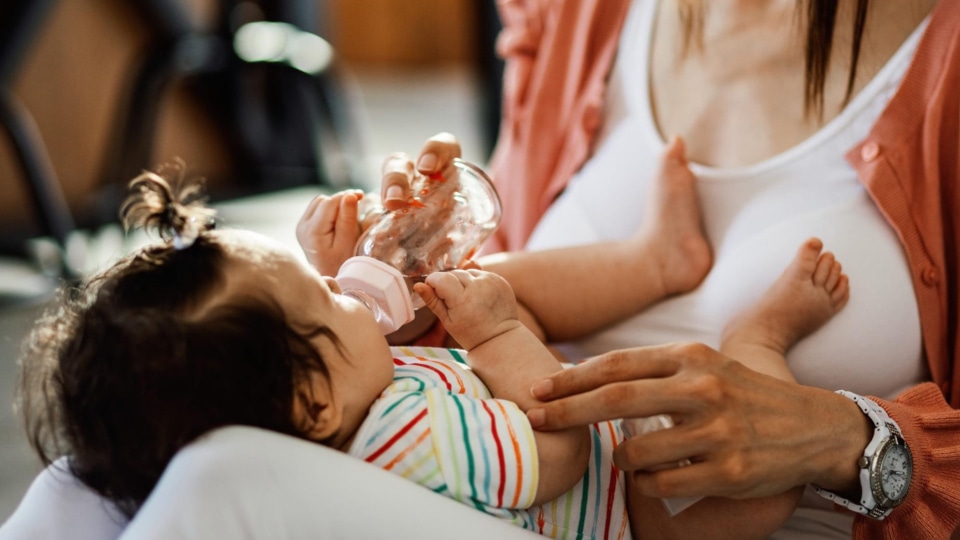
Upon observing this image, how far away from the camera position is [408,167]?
3.59 ft

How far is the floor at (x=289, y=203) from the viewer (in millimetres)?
1898

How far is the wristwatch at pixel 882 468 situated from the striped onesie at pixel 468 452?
0.77 feet

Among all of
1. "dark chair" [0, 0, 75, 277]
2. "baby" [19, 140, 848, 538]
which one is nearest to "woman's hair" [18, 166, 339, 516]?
"baby" [19, 140, 848, 538]

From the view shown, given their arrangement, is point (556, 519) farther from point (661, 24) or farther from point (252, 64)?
point (252, 64)

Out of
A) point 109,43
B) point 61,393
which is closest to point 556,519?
point 61,393

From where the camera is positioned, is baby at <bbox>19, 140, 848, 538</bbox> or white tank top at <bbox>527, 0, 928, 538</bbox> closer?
baby at <bbox>19, 140, 848, 538</bbox>

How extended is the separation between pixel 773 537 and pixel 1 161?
298 centimetres

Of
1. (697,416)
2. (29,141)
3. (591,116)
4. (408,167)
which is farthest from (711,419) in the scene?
Answer: (29,141)

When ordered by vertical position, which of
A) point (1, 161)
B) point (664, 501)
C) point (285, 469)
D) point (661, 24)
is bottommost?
point (1, 161)

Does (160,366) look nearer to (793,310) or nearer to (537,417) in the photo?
(537,417)

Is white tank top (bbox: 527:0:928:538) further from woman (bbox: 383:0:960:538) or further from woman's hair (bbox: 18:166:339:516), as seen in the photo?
woman's hair (bbox: 18:166:339:516)

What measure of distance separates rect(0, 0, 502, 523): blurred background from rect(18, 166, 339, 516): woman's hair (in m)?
1.64

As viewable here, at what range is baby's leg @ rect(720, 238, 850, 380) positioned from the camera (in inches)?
39.6

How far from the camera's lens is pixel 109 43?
3.57m
